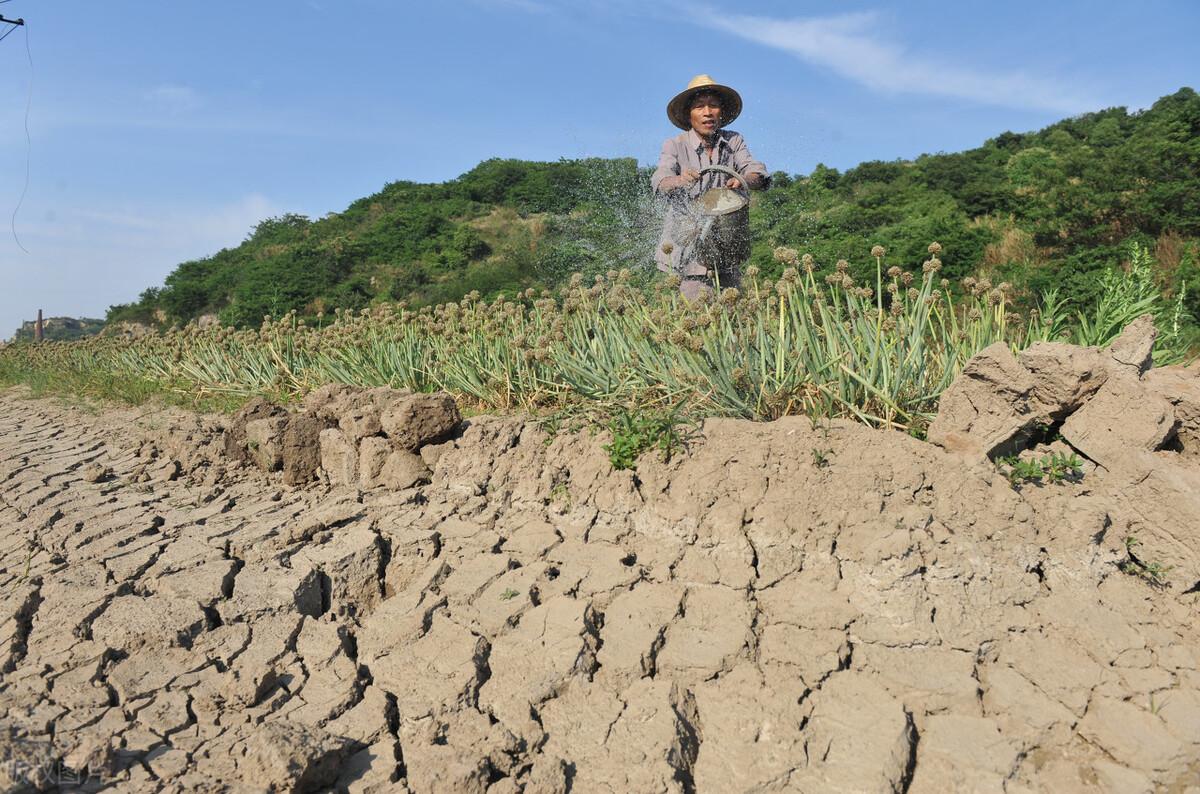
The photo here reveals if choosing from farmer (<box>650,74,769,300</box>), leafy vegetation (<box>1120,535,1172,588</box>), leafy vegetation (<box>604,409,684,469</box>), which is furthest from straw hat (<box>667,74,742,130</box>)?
leafy vegetation (<box>1120,535,1172,588</box>)

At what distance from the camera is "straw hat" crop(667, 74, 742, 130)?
19.1 ft

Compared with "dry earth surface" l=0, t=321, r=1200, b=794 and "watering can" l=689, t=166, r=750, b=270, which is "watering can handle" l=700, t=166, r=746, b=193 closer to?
"watering can" l=689, t=166, r=750, b=270

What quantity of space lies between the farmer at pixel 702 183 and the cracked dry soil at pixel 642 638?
8.38 feet

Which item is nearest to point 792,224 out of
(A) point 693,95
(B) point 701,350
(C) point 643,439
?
(A) point 693,95

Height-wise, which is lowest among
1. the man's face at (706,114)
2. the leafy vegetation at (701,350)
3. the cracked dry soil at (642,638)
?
the cracked dry soil at (642,638)

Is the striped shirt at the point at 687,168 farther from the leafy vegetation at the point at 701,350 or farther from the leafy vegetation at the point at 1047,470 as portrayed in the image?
the leafy vegetation at the point at 1047,470

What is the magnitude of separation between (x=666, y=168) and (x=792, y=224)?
13844 millimetres

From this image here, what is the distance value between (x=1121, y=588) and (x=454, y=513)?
8.08ft

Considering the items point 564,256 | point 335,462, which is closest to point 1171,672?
point 335,462

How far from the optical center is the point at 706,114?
5863 millimetres

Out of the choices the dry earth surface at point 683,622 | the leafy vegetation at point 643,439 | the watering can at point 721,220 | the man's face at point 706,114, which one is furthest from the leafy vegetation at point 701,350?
the man's face at point 706,114

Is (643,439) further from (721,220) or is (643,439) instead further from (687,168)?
(687,168)

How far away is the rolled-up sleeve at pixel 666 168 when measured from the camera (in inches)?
224

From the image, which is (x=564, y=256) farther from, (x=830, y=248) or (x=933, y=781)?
(x=933, y=781)
